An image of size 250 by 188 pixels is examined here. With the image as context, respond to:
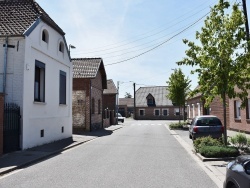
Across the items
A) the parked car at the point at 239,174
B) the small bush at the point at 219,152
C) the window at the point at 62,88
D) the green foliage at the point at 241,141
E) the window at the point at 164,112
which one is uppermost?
the window at the point at 62,88

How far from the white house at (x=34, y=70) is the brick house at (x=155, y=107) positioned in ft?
157

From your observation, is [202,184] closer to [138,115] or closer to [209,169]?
[209,169]

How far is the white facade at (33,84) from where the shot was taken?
14.2 meters

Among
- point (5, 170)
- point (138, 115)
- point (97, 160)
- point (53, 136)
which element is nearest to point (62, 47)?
point (53, 136)

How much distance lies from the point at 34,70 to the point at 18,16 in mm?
3071

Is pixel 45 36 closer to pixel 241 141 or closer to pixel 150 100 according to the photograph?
pixel 241 141

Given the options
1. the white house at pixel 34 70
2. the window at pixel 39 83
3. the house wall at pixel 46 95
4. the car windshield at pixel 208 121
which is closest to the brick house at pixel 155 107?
the house wall at pixel 46 95

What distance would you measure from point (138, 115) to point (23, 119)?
56.0 metres

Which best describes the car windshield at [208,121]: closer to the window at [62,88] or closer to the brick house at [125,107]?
the window at [62,88]

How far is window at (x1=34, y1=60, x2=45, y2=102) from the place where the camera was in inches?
637

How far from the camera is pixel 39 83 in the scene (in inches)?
656

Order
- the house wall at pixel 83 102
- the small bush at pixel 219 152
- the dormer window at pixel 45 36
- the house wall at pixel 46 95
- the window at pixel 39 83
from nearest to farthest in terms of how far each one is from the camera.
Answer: the small bush at pixel 219 152 → the house wall at pixel 46 95 → the window at pixel 39 83 → the dormer window at pixel 45 36 → the house wall at pixel 83 102

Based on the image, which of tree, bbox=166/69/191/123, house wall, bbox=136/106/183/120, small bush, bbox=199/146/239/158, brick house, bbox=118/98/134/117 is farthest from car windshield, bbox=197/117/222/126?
brick house, bbox=118/98/134/117

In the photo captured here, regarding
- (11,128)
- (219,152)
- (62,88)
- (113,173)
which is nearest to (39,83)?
(62,88)
